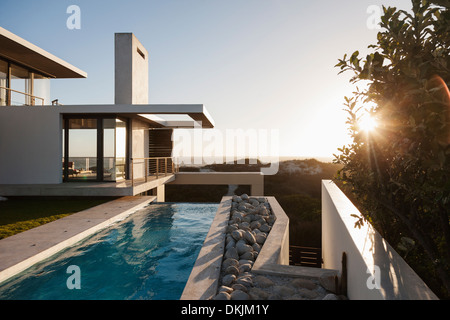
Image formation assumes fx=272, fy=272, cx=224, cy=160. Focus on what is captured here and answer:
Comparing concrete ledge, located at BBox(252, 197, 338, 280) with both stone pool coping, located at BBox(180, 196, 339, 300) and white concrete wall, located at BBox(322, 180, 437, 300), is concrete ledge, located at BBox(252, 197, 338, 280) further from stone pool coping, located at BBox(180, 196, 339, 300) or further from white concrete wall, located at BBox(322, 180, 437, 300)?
white concrete wall, located at BBox(322, 180, 437, 300)

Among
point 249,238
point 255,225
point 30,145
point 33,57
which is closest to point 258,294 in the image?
point 249,238

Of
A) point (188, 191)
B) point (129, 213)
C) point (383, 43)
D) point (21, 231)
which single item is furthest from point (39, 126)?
point (188, 191)

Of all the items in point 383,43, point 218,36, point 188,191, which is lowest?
point 188,191

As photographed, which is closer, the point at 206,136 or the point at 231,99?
the point at 231,99

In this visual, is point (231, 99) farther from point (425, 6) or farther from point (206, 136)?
point (425, 6)

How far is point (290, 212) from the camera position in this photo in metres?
13.6

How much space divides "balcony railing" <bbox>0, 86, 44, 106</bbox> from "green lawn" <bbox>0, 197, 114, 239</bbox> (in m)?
4.47

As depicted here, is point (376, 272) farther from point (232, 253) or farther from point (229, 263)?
point (232, 253)

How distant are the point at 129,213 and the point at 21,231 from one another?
281cm

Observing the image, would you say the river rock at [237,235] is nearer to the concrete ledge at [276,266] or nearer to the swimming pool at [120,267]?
the concrete ledge at [276,266]

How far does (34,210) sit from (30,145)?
420 cm

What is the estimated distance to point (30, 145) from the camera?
10.6m

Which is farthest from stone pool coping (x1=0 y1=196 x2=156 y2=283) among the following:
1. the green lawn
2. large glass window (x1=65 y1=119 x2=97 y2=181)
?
large glass window (x1=65 y1=119 x2=97 y2=181)

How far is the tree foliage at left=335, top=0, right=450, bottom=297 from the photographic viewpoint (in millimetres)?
1466
